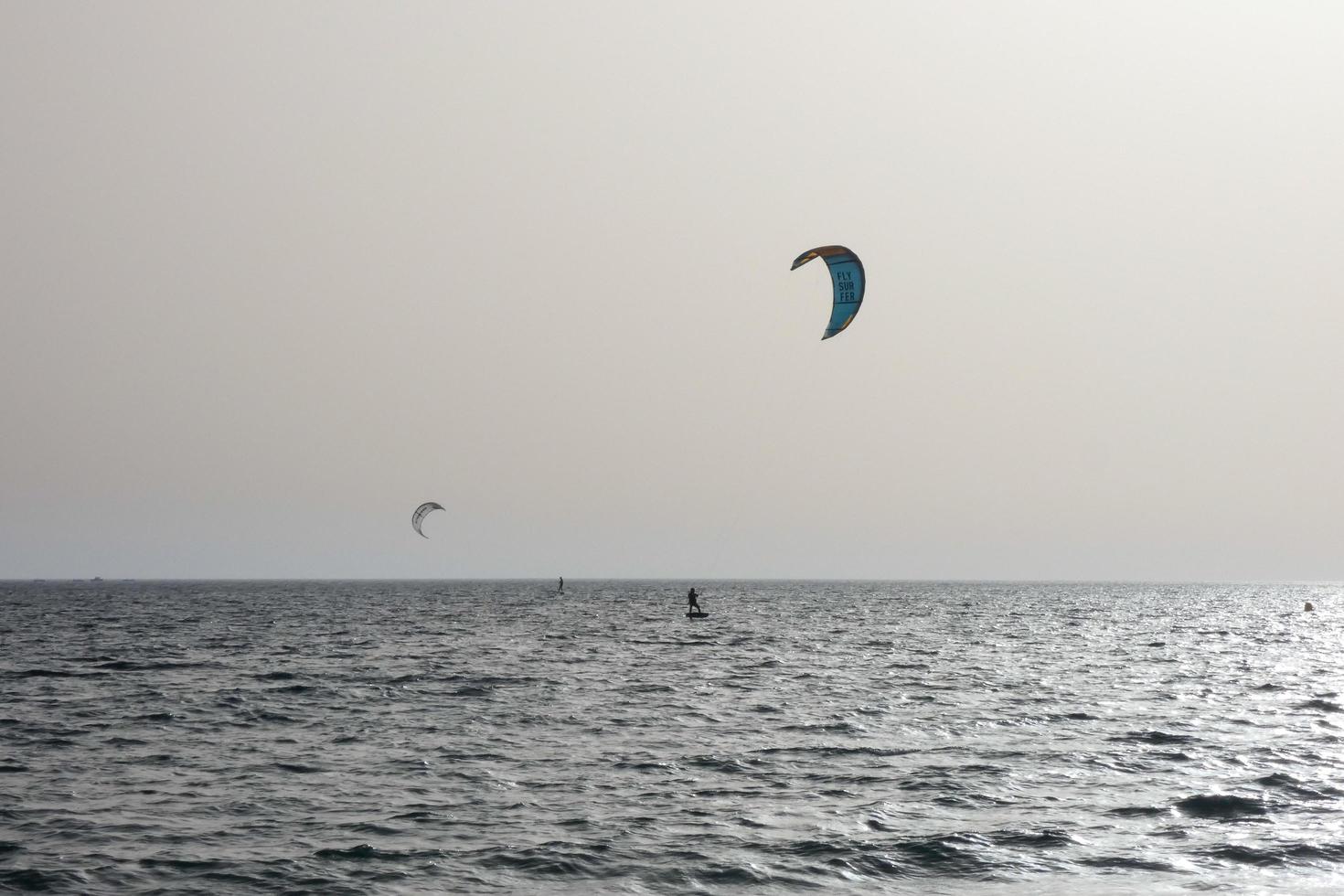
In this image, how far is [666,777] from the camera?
20.8 meters

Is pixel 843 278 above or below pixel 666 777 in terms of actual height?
above

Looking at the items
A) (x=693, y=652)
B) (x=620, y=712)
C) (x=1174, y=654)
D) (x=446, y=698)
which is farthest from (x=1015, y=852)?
(x=1174, y=654)

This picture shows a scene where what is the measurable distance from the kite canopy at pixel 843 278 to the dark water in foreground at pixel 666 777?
1278 centimetres

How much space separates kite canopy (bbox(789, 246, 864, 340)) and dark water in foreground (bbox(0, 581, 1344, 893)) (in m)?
12.8

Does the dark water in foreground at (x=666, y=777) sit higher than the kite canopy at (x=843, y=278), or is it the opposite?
the kite canopy at (x=843, y=278)

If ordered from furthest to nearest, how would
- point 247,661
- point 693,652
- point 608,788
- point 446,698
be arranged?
point 693,652, point 247,661, point 446,698, point 608,788

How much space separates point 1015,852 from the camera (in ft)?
52.0

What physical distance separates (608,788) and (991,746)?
8.60m

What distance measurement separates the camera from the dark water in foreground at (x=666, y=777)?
49.5 feet

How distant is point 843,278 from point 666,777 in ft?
89.0

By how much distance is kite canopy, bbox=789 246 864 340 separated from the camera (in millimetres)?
44062

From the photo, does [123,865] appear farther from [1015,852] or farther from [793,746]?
[793,746]

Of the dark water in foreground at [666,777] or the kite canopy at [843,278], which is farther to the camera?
the kite canopy at [843,278]

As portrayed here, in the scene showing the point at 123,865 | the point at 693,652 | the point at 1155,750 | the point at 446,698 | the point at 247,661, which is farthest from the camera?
the point at 693,652
